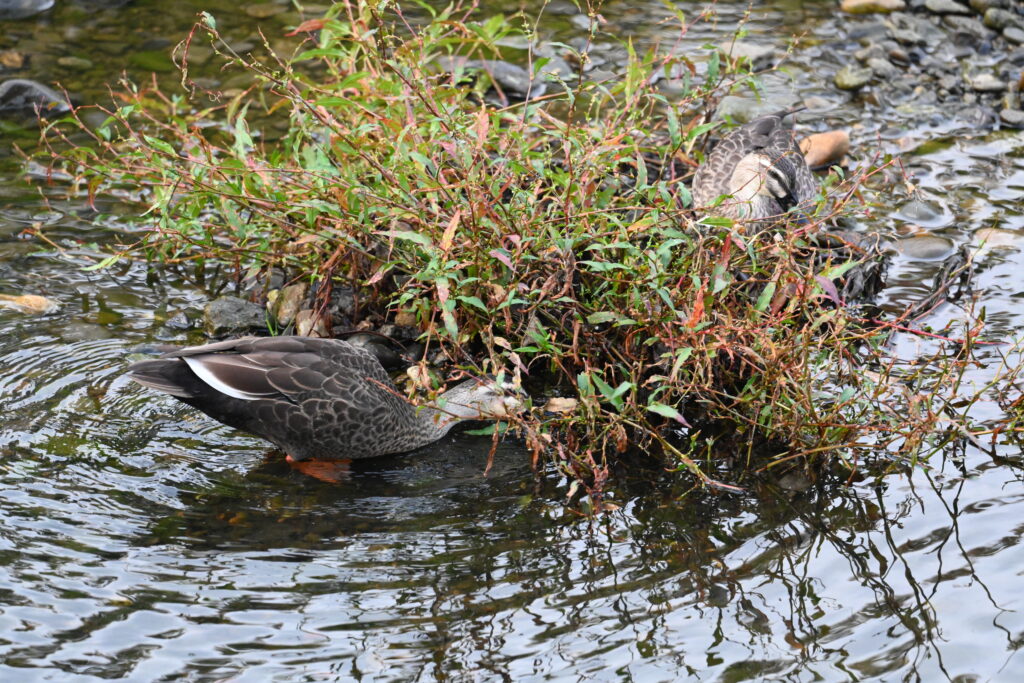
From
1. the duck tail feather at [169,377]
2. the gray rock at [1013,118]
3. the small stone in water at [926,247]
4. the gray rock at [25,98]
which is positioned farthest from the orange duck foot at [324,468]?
the gray rock at [1013,118]

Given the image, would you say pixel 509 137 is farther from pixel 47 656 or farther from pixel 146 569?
pixel 47 656

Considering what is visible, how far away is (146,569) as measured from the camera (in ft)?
16.1

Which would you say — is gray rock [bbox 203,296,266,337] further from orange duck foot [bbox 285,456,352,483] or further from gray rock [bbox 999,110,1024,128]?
gray rock [bbox 999,110,1024,128]

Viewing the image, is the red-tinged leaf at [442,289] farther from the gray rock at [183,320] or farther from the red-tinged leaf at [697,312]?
the gray rock at [183,320]

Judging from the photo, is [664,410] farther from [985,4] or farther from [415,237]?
[985,4]

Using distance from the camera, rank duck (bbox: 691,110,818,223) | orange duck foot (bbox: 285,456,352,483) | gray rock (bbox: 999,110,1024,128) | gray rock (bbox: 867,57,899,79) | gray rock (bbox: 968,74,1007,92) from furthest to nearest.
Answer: gray rock (bbox: 867,57,899,79), gray rock (bbox: 968,74,1007,92), gray rock (bbox: 999,110,1024,128), duck (bbox: 691,110,818,223), orange duck foot (bbox: 285,456,352,483)

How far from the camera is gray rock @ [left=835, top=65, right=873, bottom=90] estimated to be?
1015cm

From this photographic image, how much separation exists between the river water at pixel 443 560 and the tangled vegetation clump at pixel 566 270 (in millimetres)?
349

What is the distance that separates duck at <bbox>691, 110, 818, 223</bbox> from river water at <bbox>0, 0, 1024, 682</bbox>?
1.36 metres

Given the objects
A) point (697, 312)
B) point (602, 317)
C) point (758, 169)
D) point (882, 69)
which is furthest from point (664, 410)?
point (882, 69)

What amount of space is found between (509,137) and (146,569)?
117 inches

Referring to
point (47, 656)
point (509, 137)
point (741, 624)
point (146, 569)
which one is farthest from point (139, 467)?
point (741, 624)

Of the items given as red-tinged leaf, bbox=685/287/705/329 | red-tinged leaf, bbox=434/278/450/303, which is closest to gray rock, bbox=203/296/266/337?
red-tinged leaf, bbox=434/278/450/303

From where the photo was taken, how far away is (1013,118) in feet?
31.4
